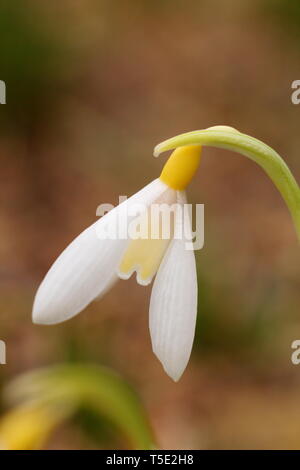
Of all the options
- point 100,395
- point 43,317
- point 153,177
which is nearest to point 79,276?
point 43,317

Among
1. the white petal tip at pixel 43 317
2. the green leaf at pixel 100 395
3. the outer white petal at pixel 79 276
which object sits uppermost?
the outer white petal at pixel 79 276

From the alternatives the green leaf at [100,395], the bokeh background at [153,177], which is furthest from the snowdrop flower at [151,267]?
the bokeh background at [153,177]

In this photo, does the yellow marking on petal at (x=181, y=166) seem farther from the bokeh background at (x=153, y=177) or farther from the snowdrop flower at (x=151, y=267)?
the bokeh background at (x=153, y=177)

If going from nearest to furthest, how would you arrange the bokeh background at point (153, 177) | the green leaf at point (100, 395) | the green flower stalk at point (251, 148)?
the green flower stalk at point (251, 148), the green leaf at point (100, 395), the bokeh background at point (153, 177)

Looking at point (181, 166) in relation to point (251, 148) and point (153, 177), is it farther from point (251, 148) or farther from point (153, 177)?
point (153, 177)

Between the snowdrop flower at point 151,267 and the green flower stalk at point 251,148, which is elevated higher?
the green flower stalk at point 251,148

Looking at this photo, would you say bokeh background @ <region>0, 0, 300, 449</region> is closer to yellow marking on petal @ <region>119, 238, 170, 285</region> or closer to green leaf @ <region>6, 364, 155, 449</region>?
green leaf @ <region>6, 364, 155, 449</region>
